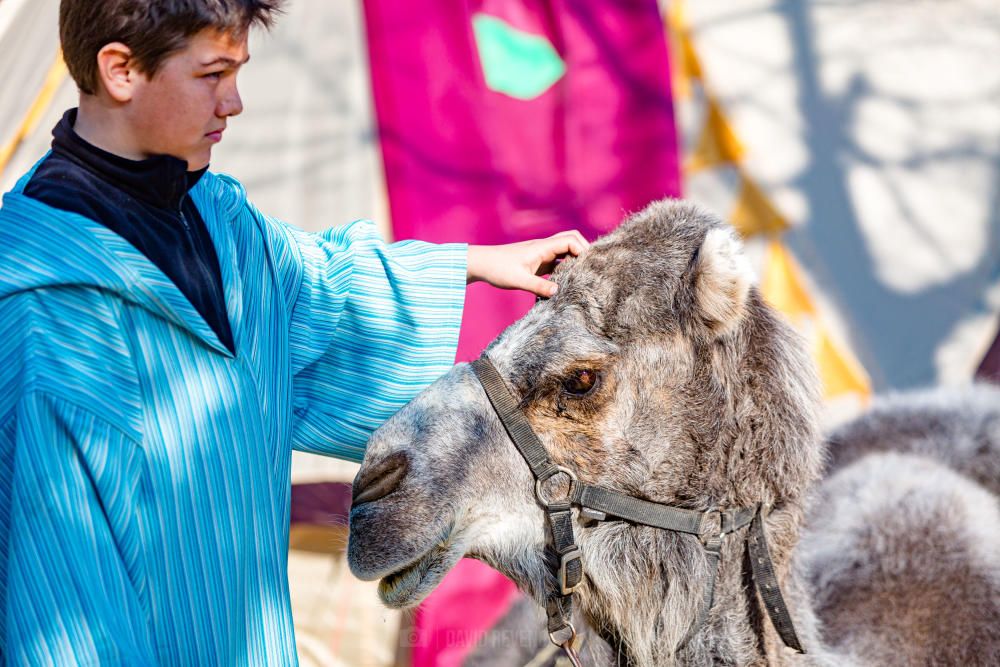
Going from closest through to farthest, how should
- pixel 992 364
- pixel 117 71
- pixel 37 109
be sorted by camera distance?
pixel 117 71
pixel 37 109
pixel 992 364

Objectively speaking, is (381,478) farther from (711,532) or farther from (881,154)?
(881,154)

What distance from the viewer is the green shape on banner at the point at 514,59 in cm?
360

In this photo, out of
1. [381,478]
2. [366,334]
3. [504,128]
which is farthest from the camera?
[504,128]

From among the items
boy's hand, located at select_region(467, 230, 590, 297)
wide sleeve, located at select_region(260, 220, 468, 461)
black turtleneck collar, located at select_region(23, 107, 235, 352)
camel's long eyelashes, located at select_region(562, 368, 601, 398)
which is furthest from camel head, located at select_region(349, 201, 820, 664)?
black turtleneck collar, located at select_region(23, 107, 235, 352)

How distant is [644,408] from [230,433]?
0.70 m

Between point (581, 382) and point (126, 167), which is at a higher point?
point (126, 167)

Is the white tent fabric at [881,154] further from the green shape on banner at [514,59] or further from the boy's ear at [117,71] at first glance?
the boy's ear at [117,71]

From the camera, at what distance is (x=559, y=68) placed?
3734 mm

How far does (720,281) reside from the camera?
1.69 metres

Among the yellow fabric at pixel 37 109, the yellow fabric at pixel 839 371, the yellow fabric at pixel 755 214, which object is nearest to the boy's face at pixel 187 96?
the yellow fabric at pixel 37 109

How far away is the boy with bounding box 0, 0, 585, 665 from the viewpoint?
4.29 feet

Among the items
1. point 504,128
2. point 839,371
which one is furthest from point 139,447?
point 839,371

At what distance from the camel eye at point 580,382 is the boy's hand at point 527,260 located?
20 centimetres

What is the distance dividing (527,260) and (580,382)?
340 millimetres
